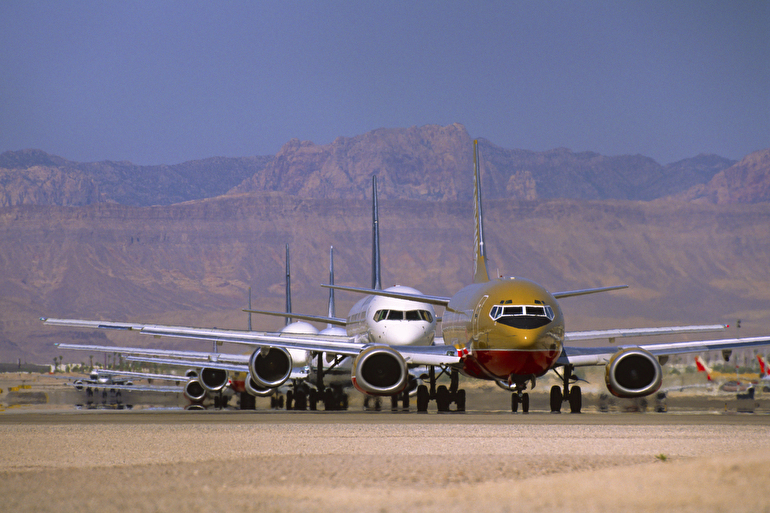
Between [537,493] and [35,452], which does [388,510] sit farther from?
[35,452]

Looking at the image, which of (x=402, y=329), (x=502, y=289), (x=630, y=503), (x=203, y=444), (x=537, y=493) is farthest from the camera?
(x=402, y=329)

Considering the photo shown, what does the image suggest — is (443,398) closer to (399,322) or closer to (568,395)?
(399,322)

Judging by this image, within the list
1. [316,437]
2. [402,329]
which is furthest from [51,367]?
[316,437]

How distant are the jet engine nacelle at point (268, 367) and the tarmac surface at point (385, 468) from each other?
11.1m

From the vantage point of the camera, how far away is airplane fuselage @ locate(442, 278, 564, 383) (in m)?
28.2

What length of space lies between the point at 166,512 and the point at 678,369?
2903 inches

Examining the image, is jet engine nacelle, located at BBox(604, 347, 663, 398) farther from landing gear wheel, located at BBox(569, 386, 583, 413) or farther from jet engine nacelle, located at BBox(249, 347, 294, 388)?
jet engine nacelle, located at BBox(249, 347, 294, 388)

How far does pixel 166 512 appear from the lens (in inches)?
362

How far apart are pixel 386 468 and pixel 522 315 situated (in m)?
16.3

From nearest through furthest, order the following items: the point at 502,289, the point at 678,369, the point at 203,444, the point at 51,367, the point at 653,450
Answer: the point at 653,450 → the point at 203,444 → the point at 502,289 → the point at 678,369 → the point at 51,367

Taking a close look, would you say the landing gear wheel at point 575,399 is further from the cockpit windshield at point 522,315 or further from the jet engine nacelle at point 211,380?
the jet engine nacelle at point 211,380

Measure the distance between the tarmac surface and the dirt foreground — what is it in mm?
24

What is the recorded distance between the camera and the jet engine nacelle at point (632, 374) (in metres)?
29.0

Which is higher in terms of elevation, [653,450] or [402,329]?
[402,329]
